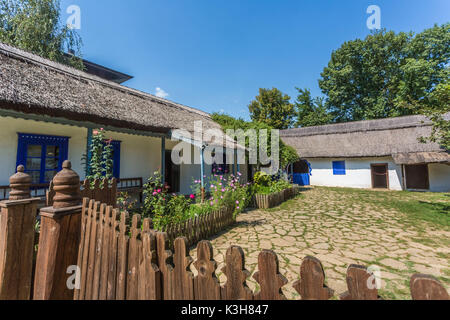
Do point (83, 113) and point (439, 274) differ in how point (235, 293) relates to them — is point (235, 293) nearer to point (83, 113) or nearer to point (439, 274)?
point (439, 274)

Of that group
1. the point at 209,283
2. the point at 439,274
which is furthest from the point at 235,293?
the point at 439,274

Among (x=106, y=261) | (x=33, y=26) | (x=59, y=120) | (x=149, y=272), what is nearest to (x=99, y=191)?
(x=106, y=261)

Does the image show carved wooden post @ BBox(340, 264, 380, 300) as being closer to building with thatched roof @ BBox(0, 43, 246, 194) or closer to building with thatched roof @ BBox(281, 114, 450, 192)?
building with thatched roof @ BBox(0, 43, 246, 194)

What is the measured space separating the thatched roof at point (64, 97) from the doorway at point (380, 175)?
48.3 ft

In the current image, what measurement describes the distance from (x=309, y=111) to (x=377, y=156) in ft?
48.5

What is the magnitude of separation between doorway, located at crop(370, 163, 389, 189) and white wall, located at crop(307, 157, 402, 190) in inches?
8.2

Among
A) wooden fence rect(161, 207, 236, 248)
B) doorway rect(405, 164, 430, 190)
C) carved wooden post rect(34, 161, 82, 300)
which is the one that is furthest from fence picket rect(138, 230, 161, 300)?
doorway rect(405, 164, 430, 190)

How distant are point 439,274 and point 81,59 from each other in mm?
20389

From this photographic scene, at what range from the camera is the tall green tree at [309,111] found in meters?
26.5

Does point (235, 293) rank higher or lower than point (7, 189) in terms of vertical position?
lower

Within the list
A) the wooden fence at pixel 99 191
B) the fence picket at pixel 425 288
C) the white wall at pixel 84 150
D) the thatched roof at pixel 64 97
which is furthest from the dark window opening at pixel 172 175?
the fence picket at pixel 425 288

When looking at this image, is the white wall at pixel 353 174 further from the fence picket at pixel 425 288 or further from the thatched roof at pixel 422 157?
the fence picket at pixel 425 288

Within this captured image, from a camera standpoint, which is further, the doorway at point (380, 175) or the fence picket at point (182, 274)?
the doorway at point (380, 175)

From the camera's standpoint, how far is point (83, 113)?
17.9 feet
